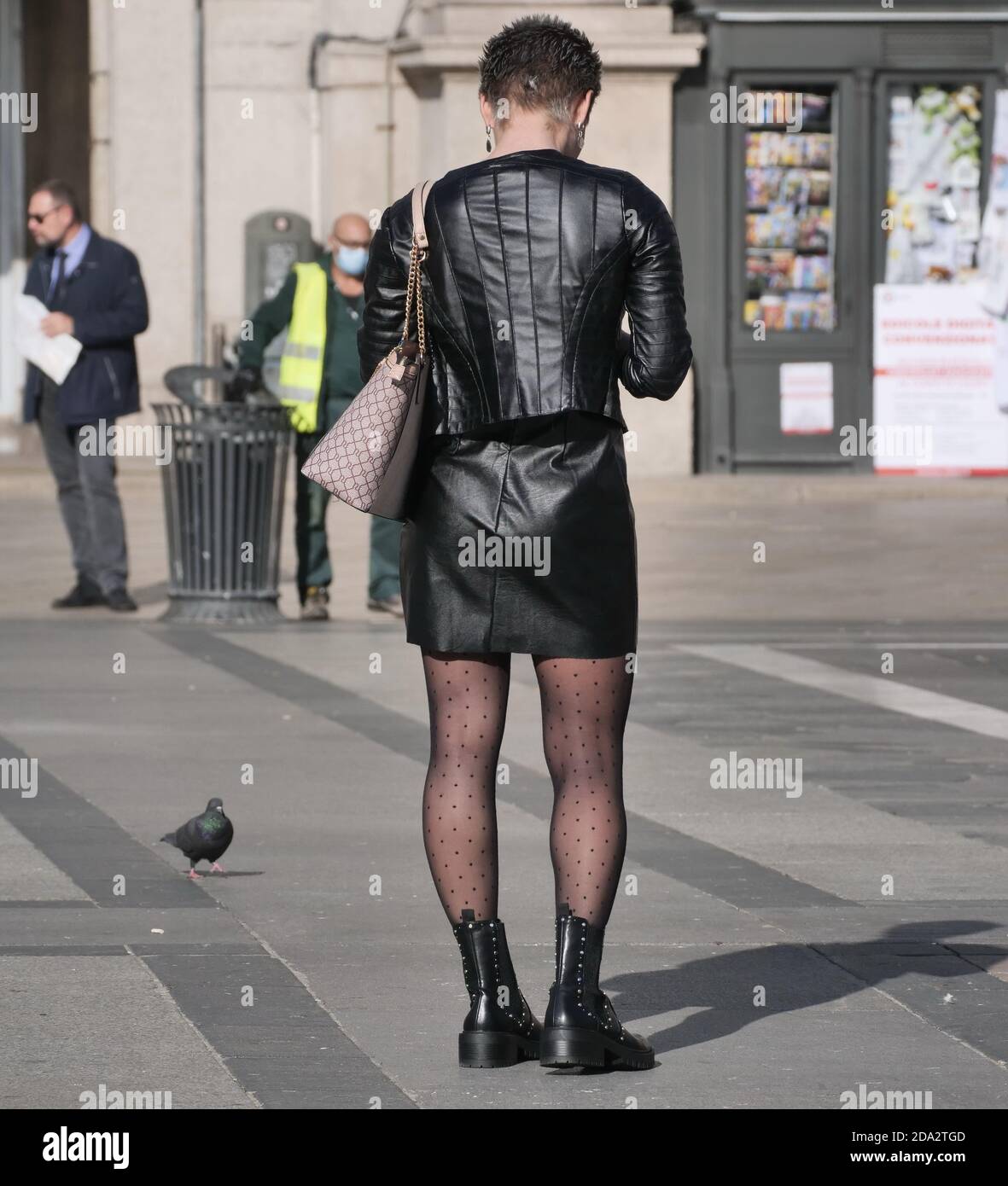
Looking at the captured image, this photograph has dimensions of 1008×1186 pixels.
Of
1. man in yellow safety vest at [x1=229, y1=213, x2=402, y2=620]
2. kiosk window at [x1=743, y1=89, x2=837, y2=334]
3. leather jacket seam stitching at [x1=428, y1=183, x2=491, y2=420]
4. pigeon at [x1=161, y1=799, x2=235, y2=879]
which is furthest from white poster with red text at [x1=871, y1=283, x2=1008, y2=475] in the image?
leather jacket seam stitching at [x1=428, y1=183, x2=491, y2=420]

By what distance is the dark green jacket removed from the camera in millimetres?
11859

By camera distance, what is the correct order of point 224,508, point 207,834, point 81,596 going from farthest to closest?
point 81,596 < point 224,508 < point 207,834

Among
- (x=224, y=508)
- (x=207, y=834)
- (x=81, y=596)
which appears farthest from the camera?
(x=81, y=596)

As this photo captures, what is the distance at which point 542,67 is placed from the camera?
458 centimetres

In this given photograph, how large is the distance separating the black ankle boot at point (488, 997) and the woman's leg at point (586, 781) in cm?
15

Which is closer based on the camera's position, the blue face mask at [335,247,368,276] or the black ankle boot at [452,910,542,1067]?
the black ankle boot at [452,910,542,1067]

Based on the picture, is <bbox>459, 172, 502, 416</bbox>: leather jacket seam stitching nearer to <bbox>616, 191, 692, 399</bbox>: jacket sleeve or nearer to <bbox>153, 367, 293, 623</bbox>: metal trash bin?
<bbox>616, 191, 692, 399</bbox>: jacket sleeve

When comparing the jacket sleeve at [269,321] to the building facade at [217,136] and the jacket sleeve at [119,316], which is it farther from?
the building facade at [217,136]

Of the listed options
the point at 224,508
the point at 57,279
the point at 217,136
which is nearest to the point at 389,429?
the point at 224,508

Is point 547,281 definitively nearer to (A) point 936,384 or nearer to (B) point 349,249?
(B) point 349,249

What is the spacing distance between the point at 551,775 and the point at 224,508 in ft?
24.1

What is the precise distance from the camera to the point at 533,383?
4551mm

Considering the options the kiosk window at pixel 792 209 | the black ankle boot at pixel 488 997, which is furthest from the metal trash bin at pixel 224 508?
the kiosk window at pixel 792 209

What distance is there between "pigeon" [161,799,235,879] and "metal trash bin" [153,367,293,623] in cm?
562
